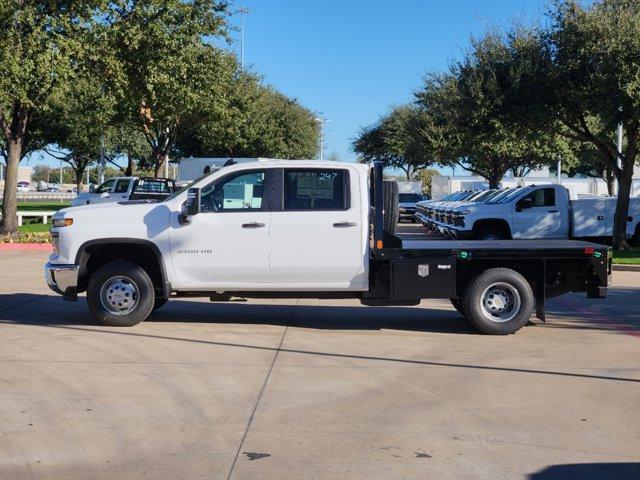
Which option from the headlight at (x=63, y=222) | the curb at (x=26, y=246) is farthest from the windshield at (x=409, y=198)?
the headlight at (x=63, y=222)

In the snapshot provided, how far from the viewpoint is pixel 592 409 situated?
6.95 m

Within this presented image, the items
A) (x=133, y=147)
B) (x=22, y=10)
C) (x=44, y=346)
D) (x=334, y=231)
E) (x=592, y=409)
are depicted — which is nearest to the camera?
(x=592, y=409)

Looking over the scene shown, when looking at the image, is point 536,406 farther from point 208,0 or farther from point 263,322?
point 208,0

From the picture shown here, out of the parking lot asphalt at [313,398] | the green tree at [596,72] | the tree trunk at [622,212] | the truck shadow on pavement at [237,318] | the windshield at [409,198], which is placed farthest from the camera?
the windshield at [409,198]

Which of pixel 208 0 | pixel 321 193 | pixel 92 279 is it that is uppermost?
pixel 208 0

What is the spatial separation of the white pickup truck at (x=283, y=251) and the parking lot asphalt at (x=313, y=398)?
513 mm

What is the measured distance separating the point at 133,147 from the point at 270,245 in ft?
160

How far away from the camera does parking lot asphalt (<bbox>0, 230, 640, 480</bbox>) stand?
5.57m

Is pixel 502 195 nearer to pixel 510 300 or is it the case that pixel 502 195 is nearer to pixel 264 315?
pixel 264 315

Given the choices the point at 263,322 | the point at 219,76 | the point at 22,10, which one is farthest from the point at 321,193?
the point at 219,76

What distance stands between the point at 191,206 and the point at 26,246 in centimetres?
1416

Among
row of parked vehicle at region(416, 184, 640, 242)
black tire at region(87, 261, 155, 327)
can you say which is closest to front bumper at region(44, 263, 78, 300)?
black tire at region(87, 261, 155, 327)

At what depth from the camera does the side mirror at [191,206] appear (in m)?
10.0

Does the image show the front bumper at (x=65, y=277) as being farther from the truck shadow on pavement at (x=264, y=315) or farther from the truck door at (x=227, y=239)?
the truck door at (x=227, y=239)
